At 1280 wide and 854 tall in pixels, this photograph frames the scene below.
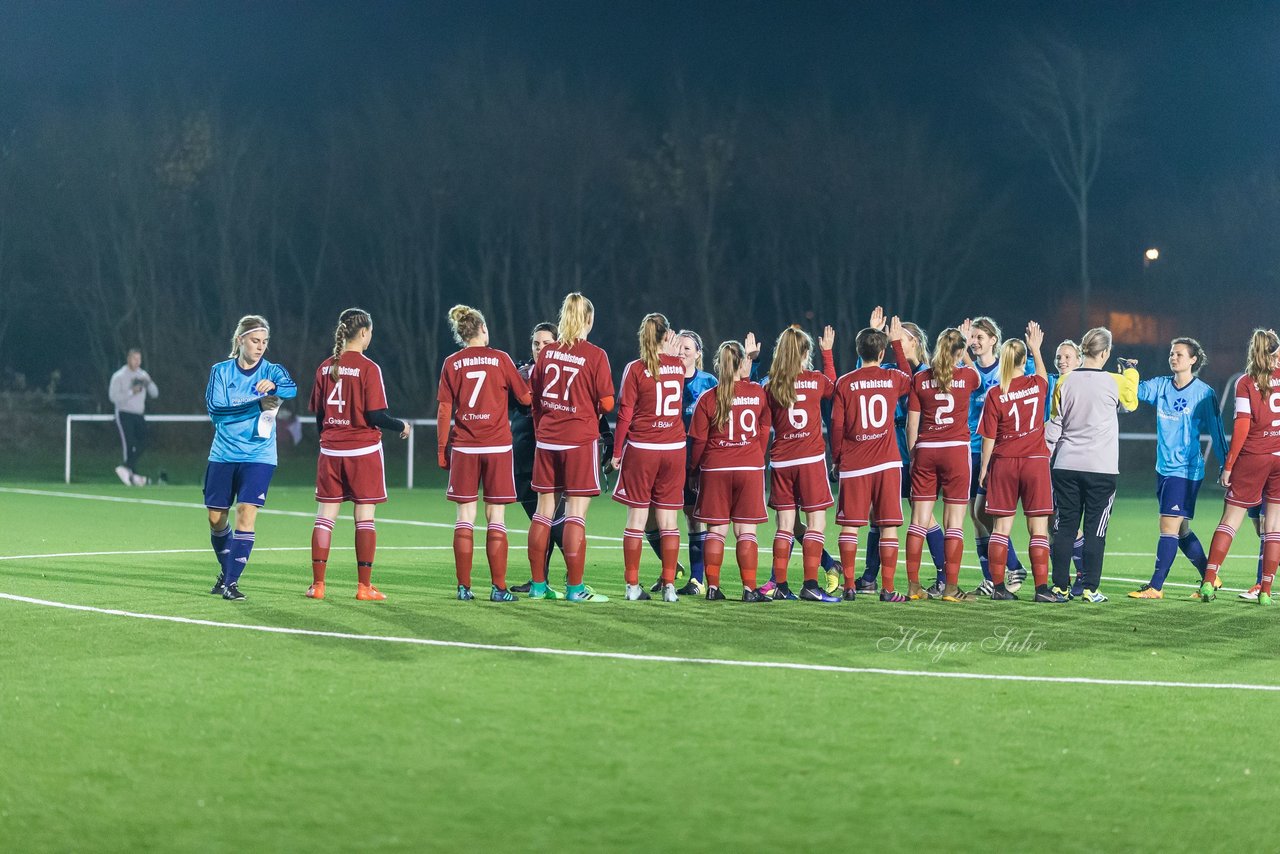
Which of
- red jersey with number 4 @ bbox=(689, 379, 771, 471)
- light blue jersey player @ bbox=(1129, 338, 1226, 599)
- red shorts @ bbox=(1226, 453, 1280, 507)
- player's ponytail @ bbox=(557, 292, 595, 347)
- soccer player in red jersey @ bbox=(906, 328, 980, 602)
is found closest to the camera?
player's ponytail @ bbox=(557, 292, 595, 347)

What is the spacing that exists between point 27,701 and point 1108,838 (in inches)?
186

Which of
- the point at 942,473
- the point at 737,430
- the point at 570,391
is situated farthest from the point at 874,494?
the point at 570,391

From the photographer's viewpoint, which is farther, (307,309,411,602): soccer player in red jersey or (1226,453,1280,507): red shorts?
(1226,453,1280,507): red shorts

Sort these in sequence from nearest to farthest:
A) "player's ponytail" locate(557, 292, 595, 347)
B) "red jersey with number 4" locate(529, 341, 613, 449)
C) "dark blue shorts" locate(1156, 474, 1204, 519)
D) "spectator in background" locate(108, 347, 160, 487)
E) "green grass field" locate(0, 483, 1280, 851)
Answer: "green grass field" locate(0, 483, 1280, 851) < "player's ponytail" locate(557, 292, 595, 347) < "red jersey with number 4" locate(529, 341, 613, 449) < "dark blue shorts" locate(1156, 474, 1204, 519) < "spectator in background" locate(108, 347, 160, 487)

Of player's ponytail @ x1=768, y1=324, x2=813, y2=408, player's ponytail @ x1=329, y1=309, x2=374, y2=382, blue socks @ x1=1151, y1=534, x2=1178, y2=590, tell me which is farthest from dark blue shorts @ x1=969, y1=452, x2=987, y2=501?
player's ponytail @ x1=329, y1=309, x2=374, y2=382

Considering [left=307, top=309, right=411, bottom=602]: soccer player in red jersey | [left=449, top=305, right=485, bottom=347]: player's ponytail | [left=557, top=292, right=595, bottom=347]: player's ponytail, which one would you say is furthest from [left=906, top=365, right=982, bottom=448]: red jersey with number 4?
[left=307, top=309, right=411, bottom=602]: soccer player in red jersey

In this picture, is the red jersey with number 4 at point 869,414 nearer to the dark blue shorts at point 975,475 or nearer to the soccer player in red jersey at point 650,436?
the dark blue shorts at point 975,475

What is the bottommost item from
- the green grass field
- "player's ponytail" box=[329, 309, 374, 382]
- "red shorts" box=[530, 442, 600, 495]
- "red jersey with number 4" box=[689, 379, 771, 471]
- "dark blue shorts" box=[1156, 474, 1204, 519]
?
the green grass field

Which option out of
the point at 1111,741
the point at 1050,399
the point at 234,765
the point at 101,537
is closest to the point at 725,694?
the point at 1111,741

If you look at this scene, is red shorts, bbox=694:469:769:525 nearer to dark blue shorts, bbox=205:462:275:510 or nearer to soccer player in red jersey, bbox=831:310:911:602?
soccer player in red jersey, bbox=831:310:911:602

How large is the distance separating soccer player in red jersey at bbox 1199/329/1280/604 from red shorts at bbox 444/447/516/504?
5.25 metres

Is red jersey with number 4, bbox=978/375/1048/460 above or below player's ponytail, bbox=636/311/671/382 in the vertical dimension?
below

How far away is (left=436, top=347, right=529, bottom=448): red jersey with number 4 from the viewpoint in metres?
10.4

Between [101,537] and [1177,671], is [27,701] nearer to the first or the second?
[1177,671]
